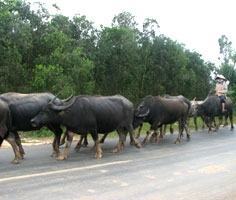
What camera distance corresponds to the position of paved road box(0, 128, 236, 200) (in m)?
8.95

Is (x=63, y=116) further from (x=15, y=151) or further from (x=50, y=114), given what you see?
(x=15, y=151)

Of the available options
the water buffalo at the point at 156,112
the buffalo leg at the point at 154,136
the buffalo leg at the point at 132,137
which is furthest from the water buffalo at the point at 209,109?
the buffalo leg at the point at 132,137

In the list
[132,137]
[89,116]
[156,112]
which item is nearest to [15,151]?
[89,116]

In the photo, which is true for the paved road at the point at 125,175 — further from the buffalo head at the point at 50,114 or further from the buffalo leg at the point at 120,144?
the buffalo head at the point at 50,114

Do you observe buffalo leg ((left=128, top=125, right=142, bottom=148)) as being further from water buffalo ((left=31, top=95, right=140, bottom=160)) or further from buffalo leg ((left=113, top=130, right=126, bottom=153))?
water buffalo ((left=31, top=95, right=140, bottom=160))

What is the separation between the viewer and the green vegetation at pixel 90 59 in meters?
26.0

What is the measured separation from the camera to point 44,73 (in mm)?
25359

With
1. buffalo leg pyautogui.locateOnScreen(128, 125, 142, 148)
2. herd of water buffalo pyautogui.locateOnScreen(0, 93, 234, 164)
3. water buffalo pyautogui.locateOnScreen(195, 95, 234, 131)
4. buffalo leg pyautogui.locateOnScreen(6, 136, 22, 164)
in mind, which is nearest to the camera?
buffalo leg pyautogui.locateOnScreen(6, 136, 22, 164)

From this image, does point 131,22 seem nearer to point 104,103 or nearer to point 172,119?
point 172,119

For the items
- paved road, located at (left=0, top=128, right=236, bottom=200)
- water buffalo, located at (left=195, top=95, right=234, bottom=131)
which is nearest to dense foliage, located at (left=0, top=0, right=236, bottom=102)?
water buffalo, located at (left=195, top=95, right=234, bottom=131)

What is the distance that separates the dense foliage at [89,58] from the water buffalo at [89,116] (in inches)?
362

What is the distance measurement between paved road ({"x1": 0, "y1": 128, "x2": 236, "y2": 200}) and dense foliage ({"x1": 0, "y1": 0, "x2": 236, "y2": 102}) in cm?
1051

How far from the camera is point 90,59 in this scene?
106 ft

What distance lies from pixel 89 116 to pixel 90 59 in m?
19.3
